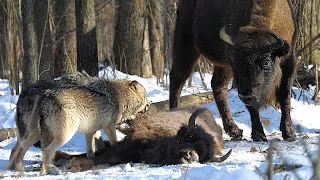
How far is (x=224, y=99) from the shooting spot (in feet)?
33.3

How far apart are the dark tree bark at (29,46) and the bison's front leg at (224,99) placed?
113 inches

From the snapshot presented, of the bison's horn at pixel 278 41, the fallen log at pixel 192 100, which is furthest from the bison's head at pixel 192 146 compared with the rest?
the fallen log at pixel 192 100

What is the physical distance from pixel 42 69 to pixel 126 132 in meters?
4.96

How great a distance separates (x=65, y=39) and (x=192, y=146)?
9221 mm

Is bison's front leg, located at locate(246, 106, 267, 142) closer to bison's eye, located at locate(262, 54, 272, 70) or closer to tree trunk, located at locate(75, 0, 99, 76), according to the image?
bison's eye, located at locate(262, 54, 272, 70)

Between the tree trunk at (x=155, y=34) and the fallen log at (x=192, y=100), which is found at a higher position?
the fallen log at (x=192, y=100)

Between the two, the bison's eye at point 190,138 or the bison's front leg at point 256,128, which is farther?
the bison's front leg at point 256,128

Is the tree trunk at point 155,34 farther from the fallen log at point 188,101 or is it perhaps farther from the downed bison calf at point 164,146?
the downed bison calf at point 164,146

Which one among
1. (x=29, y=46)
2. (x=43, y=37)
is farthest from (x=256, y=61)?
(x=43, y=37)

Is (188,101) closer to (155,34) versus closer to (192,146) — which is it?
(192,146)

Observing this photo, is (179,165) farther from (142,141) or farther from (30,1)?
(30,1)

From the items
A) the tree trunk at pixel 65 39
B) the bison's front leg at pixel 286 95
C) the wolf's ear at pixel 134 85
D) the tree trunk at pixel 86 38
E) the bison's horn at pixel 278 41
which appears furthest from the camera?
the tree trunk at pixel 65 39

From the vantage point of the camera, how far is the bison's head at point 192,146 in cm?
666

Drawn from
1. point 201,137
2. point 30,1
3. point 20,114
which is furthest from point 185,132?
point 30,1
